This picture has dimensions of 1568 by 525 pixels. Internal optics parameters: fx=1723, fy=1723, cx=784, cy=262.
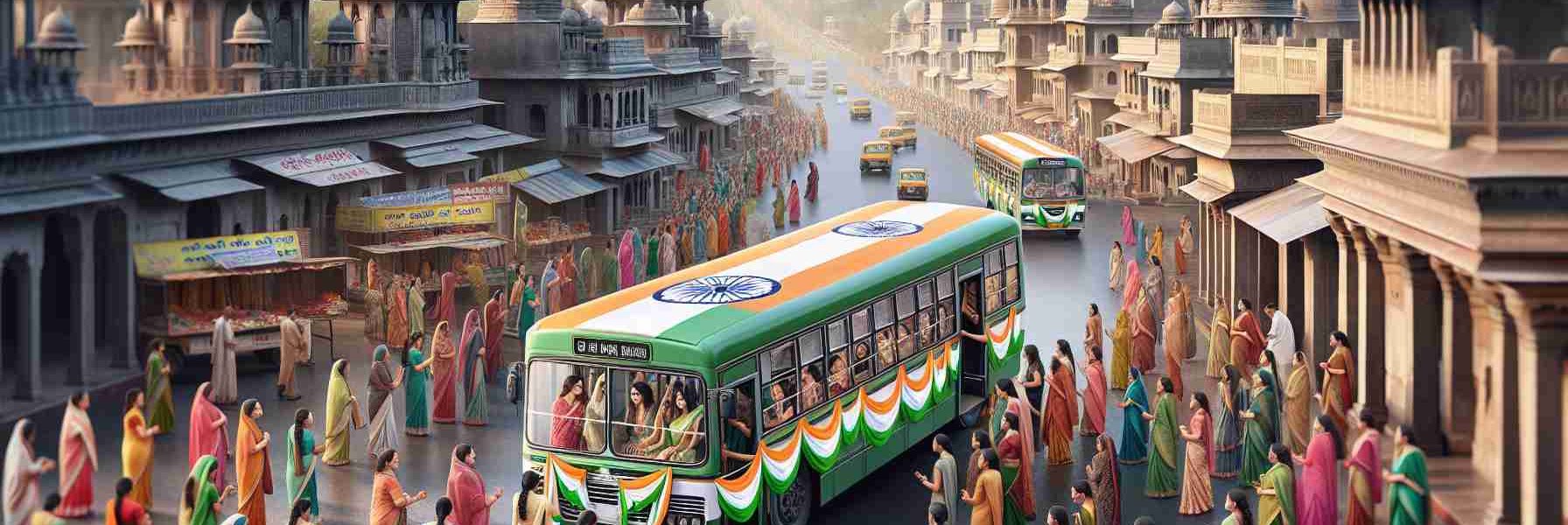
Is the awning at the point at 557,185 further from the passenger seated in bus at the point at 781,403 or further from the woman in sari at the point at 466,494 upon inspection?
the woman in sari at the point at 466,494

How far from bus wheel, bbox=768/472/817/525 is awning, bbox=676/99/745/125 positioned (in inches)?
1741

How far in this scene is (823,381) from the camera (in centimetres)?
1627

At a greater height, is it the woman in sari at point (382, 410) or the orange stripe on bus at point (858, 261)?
the orange stripe on bus at point (858, 261)

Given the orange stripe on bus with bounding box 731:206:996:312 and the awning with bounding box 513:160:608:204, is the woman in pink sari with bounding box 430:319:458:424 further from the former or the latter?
the awning with bounding box 513:160:608:204

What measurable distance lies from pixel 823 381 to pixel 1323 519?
4646mm

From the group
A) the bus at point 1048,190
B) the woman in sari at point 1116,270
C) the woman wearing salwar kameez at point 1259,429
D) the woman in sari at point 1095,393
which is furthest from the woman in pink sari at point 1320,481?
the bus at point 1048,190

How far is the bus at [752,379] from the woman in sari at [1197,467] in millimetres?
2960

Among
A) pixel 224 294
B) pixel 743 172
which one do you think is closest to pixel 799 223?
pixel 743 172

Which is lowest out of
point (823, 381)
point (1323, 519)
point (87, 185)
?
point (1323, 519)

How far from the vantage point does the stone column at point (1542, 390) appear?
1423cm

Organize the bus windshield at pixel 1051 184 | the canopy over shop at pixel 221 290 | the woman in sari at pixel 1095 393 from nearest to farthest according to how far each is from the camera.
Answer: the woman in sari at pixel 1095 393 → the canopy over shop at pixel 221 290 → the bus windshield at pixel 1051 184

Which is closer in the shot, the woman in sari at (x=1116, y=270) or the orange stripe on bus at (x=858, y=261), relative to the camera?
the orange stripe on bus at (x=858, y=261)

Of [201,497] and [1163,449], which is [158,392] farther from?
[1163,449]

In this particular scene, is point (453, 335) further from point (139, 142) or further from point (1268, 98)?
point (1268, 98)
